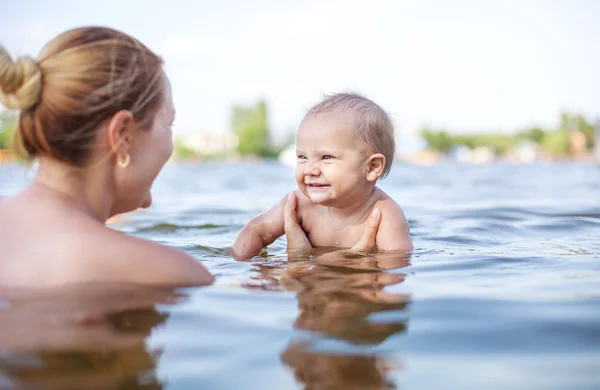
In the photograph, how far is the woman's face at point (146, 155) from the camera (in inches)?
100

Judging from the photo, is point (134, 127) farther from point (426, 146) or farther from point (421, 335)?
point (426, 146)

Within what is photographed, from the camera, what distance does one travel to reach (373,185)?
422 centimetres

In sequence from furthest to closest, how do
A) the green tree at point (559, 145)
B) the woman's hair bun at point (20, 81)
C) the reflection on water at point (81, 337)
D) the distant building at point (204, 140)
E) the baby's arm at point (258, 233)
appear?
the distant building at point (204, 140) < the green tree at point (559, 145) < the baby's arm at point (258, 233) < the woman's hair bun at point (20, 81) < the reflection on water at point (81, 337)

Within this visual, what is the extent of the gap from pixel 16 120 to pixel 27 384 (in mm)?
1154

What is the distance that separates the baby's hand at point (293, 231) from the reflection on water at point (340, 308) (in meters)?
0.22

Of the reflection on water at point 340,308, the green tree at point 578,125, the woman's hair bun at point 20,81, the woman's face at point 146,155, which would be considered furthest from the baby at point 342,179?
the green tree at point 578,125

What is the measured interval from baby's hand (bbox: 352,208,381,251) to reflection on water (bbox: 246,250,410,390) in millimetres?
200

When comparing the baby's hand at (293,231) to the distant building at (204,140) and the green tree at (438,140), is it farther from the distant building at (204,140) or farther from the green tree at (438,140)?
the distant building at (204,140)

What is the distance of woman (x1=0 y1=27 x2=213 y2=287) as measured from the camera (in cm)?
222

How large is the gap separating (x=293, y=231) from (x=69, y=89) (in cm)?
213

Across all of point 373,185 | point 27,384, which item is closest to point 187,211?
point 373,185

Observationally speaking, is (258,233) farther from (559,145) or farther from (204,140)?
(204,140)

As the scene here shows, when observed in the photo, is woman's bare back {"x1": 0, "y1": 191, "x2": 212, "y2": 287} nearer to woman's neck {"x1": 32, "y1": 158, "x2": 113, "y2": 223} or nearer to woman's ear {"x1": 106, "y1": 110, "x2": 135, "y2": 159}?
woman's neck {"x1": 32, "y1": 158, "x2": 113, "y2": 223}

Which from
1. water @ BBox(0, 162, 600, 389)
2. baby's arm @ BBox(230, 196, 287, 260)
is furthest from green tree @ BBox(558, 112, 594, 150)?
water @ BBox(0, 162, 600, 389)
